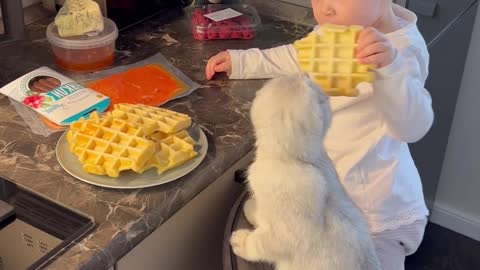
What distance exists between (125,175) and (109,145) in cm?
5

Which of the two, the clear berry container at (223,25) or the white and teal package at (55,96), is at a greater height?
the clear berry container at (223,25)

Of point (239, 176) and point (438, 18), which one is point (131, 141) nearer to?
point (239, 176)

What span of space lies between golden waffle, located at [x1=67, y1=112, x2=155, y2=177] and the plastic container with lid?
259mm

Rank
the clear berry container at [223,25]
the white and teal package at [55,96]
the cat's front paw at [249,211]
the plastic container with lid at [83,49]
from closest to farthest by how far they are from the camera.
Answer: the cat's front paw at [249,211], the white and teal package at [55,96], the plastic container with lid at [83,49], the clear berry container at [223,25]

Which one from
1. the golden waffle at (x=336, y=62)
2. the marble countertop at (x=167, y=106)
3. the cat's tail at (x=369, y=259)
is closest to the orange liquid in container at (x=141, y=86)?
the marble countertop at (x=167, y=106)

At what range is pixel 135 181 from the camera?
1.10 metres

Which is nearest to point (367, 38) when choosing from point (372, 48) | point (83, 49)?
point (372, 48)

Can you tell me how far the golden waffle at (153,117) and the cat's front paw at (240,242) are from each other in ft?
0.65

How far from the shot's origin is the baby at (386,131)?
1113mm

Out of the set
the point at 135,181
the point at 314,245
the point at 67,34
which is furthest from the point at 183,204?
the point at 67,34

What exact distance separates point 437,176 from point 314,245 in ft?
4.44

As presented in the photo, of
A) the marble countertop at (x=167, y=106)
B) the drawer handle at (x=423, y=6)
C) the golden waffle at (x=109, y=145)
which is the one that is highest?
the drawer handle at (x=423, y=6)

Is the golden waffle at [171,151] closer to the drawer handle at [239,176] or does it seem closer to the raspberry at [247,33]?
the drawer handle at [239,176]

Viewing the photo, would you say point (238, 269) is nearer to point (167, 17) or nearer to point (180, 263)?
point (180, 263)
